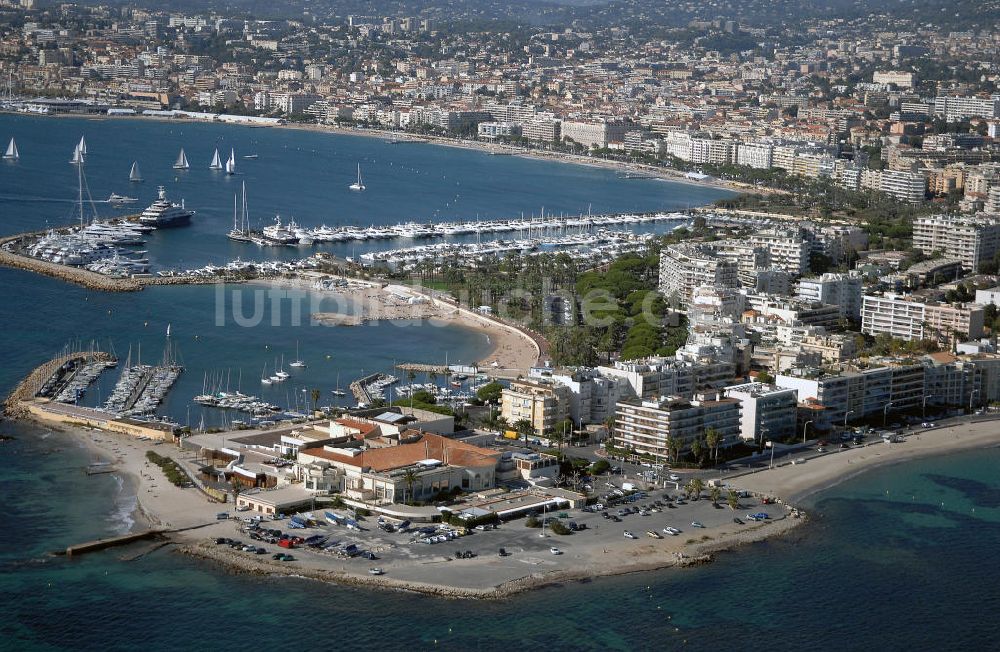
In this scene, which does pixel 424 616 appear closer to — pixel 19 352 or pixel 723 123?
pixel 19 352

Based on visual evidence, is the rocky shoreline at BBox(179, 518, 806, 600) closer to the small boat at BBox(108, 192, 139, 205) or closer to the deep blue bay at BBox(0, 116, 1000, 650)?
the deep blue bay at BBox(0, 116, 1000, 650)

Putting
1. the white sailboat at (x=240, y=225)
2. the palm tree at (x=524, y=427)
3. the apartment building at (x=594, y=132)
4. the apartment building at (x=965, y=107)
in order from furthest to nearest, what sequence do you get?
1. the apartment building at (x=965, y=107)
2. the apartment building at (x=594, y=132)
3. the white sailboat at (x=240, y=225)
4. the palm tree at (x=524, y=427)

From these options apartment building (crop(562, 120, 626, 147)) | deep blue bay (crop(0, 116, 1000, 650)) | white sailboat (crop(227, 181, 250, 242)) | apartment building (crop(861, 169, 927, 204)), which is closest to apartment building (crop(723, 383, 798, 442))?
deep blue bay (crop(0, 116, 1000, 650))

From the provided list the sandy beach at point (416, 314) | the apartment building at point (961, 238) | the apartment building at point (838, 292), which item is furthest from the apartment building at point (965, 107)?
the sandy beach at point (416, 314)

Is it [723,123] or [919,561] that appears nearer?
[919,561]

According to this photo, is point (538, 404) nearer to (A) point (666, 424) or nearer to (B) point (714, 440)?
(A) point (666, 424)

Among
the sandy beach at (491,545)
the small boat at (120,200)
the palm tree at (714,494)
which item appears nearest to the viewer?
the sandy beach at (491,545)

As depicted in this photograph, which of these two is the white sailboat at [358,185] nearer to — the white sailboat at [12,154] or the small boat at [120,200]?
the small boat at [120,200]

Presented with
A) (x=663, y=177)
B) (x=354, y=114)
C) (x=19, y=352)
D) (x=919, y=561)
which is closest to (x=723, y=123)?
(x=663, y=177)
